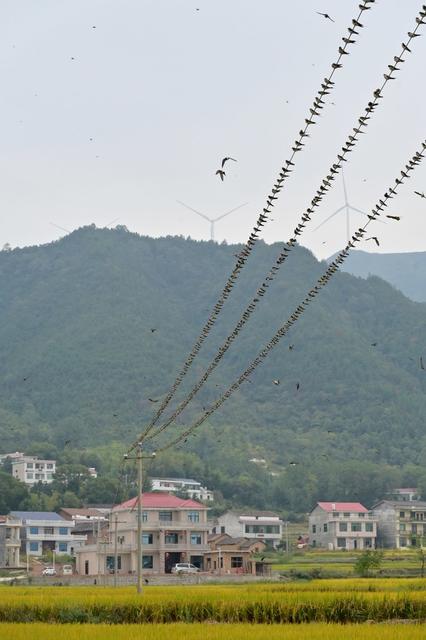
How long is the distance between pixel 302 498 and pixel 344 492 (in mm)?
5553

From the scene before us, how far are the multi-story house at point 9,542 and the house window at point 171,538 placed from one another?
1831 centimetres

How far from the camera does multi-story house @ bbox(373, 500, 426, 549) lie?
130 m

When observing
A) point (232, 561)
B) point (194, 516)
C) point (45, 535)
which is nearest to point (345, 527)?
point (45, 535)

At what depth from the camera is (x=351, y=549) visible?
124 meters

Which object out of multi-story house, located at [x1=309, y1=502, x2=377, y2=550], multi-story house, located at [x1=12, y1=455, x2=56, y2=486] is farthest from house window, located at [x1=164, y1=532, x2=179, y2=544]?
multi-story house, located at [x1=12, y1=455, x2=56, y2=486]

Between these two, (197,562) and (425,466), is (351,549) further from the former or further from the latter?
(425,466)

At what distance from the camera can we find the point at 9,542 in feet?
358

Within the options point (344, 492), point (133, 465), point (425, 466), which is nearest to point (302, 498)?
point (344, 492)

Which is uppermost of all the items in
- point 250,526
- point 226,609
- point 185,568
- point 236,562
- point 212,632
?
point 250,526

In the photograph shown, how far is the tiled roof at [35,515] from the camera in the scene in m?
119

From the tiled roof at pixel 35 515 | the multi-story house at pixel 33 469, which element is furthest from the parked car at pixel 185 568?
the multi-story house at pixel 33 469

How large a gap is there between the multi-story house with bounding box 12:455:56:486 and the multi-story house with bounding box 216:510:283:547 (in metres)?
37.1

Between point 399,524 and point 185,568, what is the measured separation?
45107 millimetres

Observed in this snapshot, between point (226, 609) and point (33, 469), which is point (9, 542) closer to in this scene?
point (33, 469)
